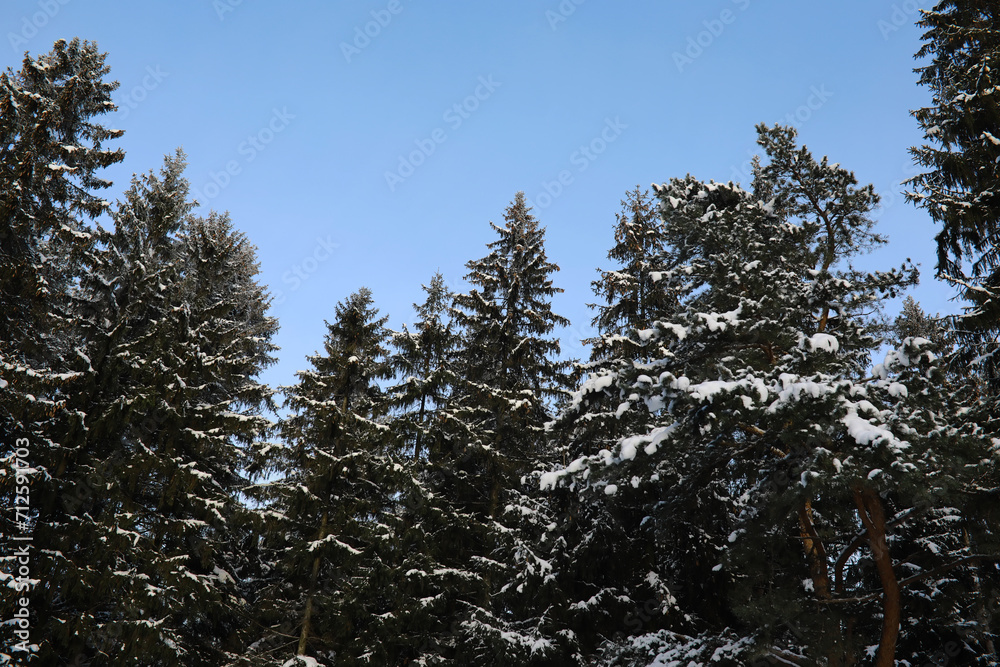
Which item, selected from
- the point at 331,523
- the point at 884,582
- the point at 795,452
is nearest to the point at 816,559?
the point at 884,582

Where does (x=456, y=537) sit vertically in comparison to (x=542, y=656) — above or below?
above

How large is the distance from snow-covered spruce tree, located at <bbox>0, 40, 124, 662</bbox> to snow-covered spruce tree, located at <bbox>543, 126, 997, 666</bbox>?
1002 centimetres

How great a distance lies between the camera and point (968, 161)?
1180 cm

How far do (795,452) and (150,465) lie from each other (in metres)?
12.5

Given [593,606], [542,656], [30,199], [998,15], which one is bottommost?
[542,656]

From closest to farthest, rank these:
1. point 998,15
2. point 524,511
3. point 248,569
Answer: point 998,15 < point 524,511 < point 248,569

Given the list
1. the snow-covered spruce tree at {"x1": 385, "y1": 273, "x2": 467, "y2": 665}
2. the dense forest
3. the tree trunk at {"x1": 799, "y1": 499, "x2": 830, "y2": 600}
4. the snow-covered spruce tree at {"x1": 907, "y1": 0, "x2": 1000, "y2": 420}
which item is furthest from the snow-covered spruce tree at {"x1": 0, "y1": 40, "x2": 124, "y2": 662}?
the snow-covered spruce tree at {"x1": 907, "y1": 0, "x2": 1000, "y2": 420}

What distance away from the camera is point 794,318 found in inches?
417

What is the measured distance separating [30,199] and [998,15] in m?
19.5

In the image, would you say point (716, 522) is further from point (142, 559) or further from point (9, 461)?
point (9, 461)

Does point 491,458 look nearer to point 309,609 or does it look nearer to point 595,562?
point 595,562

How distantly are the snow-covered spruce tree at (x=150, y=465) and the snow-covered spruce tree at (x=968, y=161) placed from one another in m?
14.8

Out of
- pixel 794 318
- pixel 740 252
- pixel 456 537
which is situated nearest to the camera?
pixel 794 318

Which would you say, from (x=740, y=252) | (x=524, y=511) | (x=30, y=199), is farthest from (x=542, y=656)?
(x=30, y=199)
